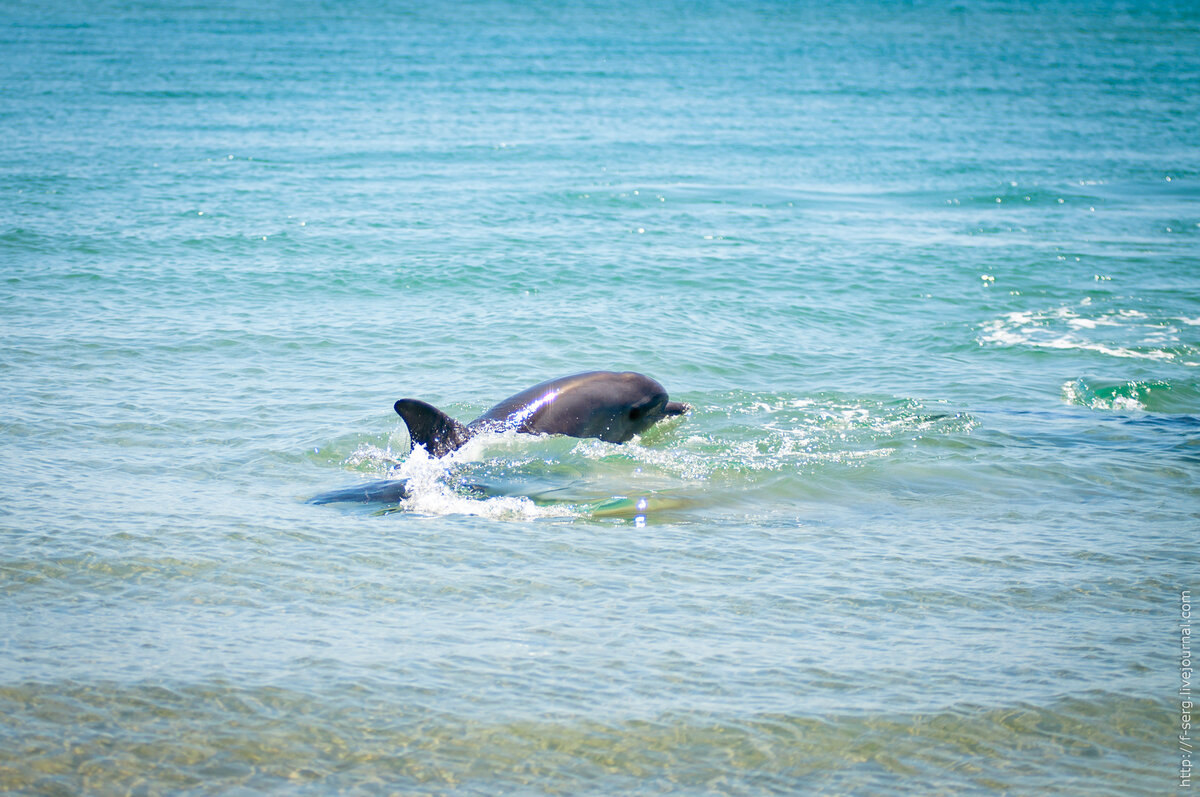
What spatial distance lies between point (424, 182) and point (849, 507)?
17.5 meters

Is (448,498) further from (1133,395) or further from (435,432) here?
(1133,395)

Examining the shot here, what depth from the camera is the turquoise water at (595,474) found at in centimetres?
518

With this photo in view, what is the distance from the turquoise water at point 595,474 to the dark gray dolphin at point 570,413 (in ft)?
0.68

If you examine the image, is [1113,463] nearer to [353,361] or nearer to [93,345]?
[353,361]

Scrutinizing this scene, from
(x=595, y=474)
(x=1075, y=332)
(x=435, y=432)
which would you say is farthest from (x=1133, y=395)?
(x=435, y=432)

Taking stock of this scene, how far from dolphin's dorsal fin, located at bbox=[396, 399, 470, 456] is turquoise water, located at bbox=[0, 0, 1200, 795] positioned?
242mm

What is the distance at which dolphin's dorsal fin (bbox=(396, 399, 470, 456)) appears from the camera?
8.51 meters

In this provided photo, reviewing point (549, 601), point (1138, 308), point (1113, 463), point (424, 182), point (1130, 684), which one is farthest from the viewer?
point (424, 182)

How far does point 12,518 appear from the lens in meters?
7.47

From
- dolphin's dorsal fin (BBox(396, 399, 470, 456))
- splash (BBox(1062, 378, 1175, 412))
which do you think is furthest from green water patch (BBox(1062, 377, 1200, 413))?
dolphin's dorsal fin (BBox(396, 399, 470, 456))

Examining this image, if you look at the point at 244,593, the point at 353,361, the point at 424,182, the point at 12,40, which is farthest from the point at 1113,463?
the point at 12,40

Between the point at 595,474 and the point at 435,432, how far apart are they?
4.26 feet

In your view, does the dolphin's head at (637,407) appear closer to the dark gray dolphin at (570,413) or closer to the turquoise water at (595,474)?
the dark gray dolphin at (570,413)

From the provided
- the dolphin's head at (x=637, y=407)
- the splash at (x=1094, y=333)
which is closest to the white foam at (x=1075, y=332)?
the splash at (x=1094, y=333)
